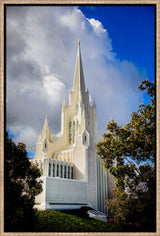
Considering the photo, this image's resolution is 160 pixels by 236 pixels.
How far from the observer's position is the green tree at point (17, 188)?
621 centimetres

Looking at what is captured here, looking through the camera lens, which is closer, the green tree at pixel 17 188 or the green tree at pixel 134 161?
the green tree at pixel 17 188

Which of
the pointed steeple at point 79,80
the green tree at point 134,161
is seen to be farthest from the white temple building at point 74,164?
the green tree at point 134,161

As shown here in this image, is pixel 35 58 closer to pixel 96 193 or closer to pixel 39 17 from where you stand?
pixel 39 17

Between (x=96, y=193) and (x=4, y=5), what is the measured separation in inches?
617

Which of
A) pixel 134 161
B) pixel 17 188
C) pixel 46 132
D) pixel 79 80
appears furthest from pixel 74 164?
pixel 17 188

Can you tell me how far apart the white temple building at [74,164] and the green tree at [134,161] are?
5427 mm

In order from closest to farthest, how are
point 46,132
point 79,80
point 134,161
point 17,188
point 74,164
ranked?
point 17,188 → point 134,161 → point 74,164 → point 46,132 → point 79,80

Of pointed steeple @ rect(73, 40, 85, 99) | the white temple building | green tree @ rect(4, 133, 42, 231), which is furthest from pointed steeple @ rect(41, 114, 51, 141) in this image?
green tree @ rect(4, 133, 42, 231)

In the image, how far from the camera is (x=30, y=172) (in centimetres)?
795

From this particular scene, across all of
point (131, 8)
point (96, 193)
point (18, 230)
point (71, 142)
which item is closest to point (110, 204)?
point (18, 230)

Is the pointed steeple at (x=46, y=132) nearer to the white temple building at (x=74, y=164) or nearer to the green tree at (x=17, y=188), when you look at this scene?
A: the white temple building at (x=74, y=164)

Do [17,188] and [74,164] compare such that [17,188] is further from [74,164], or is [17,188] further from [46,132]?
[46,132]

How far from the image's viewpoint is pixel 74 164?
1997cm

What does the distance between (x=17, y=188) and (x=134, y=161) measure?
185 inches
